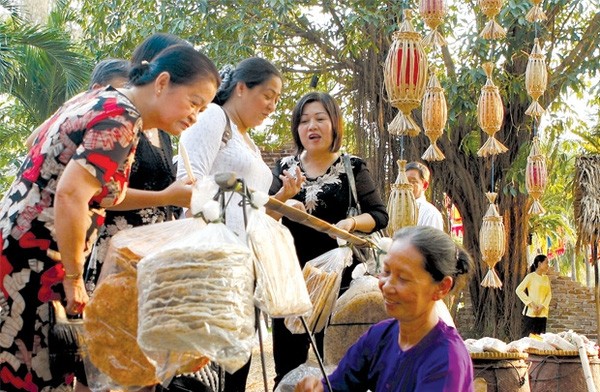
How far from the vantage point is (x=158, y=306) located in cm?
170

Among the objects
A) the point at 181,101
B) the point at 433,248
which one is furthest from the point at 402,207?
the point at 181,101

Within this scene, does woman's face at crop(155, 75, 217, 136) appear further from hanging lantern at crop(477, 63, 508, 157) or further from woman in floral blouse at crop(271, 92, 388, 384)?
hanging lantern at crop(477, 63, 508, 157)

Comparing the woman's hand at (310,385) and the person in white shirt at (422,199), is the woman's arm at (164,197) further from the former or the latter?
the person in white shirt at (422,199)

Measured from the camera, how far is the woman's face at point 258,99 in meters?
3.43

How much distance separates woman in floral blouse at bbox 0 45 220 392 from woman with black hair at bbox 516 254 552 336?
9.71 m

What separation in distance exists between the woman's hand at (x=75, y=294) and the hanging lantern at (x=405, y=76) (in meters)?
4.40

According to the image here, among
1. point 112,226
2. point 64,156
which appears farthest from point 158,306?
point 112,226

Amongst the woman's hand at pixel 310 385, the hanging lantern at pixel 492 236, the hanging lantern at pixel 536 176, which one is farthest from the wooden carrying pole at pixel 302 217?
the hanging lantern at pixel 536 176

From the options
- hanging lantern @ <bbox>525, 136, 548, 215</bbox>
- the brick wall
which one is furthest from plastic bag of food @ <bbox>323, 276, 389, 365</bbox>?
the brick wall

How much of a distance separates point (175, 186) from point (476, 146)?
9.44 metres

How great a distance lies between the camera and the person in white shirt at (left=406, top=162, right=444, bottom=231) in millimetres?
6336

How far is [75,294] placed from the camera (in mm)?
2279

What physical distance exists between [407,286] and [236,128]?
1.19 metres

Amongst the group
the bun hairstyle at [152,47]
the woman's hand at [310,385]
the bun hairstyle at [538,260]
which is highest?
the bun hairstyle at [152,47]
